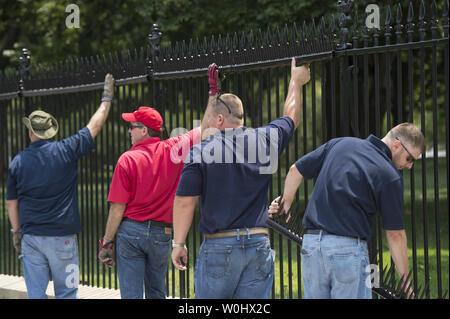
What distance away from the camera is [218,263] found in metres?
3.83

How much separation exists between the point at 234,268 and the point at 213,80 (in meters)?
1.96

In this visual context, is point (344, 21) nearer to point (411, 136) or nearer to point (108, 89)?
point (411, 136)

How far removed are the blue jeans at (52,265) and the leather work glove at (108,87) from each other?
154 centimetres

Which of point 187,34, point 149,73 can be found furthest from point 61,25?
point 149,73

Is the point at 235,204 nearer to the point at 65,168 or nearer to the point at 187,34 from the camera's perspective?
the point at 65,168

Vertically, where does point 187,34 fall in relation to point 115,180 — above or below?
above

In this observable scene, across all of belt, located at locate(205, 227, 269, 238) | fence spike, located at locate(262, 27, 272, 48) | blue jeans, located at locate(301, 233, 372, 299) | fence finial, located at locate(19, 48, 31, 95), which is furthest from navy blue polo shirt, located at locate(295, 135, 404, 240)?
fence finial, located at locate(19, 48, 31, 95)

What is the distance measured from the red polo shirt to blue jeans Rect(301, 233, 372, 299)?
5.24 feet

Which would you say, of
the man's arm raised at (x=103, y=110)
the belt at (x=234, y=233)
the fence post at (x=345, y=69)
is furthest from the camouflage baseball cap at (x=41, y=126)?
the fence post at (x=345, y=69)

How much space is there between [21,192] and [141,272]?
5.06 ft

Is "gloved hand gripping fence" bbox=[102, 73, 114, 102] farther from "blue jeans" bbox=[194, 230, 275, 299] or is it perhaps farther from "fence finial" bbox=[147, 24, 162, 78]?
"blue jeans" bbox=[194, 230, 275, 299]

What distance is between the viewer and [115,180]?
496cm

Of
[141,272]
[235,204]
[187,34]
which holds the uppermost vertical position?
[187,34]

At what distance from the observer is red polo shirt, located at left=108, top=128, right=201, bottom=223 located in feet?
16.2
